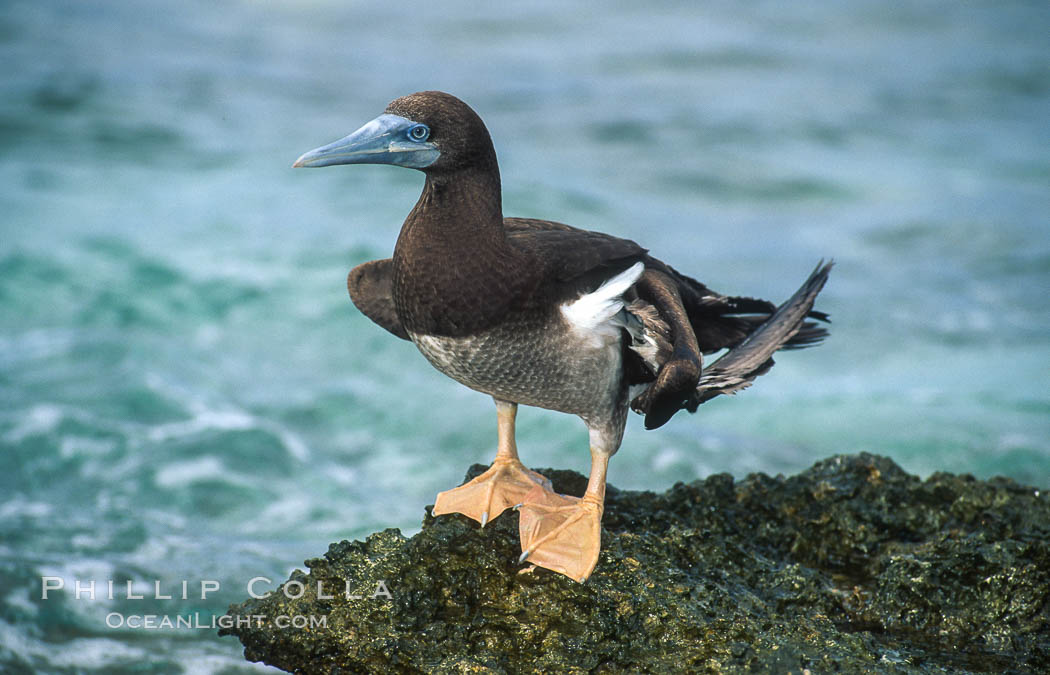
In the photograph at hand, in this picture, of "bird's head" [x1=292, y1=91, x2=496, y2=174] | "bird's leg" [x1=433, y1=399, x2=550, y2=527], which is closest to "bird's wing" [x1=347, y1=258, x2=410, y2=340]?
"bird's leg" [x1=433, y1=399, x2=550, y2=527]

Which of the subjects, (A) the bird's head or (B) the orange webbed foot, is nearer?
(A) the bird's head

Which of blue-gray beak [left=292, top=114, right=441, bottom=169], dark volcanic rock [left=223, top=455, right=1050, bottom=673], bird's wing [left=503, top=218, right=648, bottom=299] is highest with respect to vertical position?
blue-gray beak [left=292, top=114, right=441, bottom=169]

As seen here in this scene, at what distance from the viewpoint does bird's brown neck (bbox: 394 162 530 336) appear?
4.21 metres

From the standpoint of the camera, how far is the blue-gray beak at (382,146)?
4.13 metres

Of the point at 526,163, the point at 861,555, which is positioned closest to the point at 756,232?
the point at 526,163

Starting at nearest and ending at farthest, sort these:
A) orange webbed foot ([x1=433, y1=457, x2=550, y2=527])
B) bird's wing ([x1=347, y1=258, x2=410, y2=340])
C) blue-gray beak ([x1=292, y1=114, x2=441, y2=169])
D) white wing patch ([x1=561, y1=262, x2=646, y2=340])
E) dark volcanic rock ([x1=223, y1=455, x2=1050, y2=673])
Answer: dark volcanic rock ([x1=223, y1=455, x2=1050, y2=673]) < blue-gray beak ([x1=292, y1=114, x2=441, y2=169]) < white wing patch ([x1=561, y1=262, x2=646, y2=340]) < orange webbed foot ([x1=433, y1=457, x2=550, y2=527]) < bird's wing ([x1=347, y1=258, x2=410, y2=340])

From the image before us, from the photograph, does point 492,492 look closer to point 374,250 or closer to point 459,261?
point 459,261

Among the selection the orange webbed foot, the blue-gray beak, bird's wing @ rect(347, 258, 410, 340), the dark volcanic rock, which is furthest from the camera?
bird's wing @ rect(347, 258, 410, 340)

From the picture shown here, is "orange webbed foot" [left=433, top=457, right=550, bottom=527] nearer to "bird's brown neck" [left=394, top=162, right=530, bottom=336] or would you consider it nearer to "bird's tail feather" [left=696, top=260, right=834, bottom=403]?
"bird's brown neck" [left=394, top=162, right=530, bottom=336]

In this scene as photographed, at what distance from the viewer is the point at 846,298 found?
Result: 42.9ft

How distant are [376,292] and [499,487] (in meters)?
1.05

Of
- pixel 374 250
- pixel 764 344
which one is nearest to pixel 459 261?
pixel 764 344

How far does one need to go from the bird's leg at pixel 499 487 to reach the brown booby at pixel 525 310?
1 cm

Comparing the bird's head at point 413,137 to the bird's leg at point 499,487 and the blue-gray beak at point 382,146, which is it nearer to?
the blue-gray beak at point 382,146
